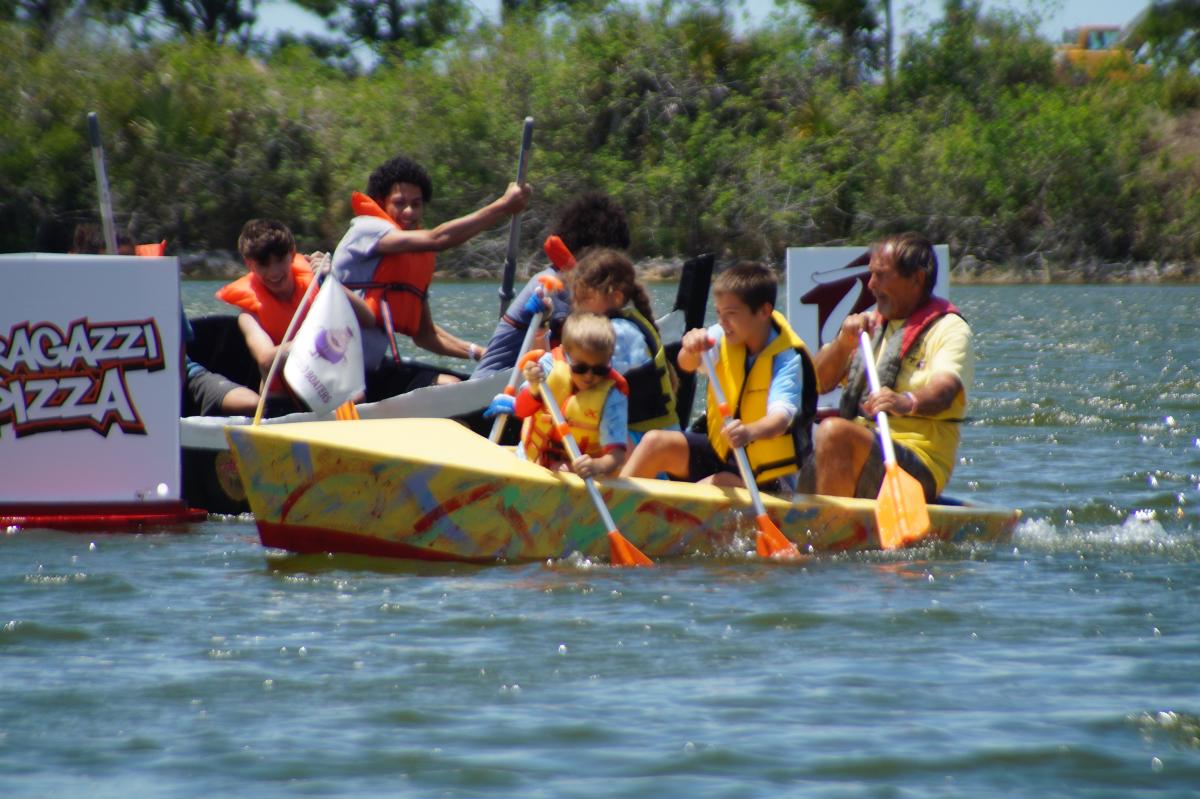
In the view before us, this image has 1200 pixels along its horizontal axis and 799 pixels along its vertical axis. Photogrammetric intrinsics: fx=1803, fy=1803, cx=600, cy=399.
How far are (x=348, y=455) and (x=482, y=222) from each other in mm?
2148

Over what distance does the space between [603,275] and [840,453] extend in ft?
3.59

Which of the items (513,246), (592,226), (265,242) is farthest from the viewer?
(513,246)

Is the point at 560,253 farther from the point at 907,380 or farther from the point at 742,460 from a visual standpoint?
the point at 907,380

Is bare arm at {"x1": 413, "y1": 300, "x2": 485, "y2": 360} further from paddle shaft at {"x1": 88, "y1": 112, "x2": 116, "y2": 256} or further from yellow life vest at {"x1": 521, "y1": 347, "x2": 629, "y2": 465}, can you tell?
yellow life vest at {"x1": 521, "y1": 347, "x2": 629, "y2": 465}

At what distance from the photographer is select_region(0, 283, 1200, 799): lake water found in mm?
3980

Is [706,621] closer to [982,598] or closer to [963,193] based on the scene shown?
[982,598]

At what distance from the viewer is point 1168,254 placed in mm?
38344

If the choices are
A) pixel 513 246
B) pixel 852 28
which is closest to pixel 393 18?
pixel 852 28

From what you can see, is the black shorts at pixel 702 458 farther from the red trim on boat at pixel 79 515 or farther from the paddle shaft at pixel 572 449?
the red trim on boat at pixel 79 515

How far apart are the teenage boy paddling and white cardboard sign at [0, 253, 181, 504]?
8.12ft

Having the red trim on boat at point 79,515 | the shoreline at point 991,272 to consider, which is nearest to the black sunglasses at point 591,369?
the red trim on boat at point 79,515

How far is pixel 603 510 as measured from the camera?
614 cm

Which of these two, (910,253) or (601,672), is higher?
(910,253)

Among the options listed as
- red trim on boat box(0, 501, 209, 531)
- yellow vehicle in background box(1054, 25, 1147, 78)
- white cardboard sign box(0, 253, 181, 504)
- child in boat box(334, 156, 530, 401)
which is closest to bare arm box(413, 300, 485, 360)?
child in boat box(334, 156, 530, 401)
